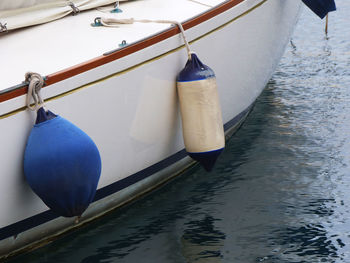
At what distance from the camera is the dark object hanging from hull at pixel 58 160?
13.5ft

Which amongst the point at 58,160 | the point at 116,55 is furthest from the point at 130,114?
the point at 58,160

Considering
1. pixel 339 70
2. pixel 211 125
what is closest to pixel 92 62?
pixel 211 125

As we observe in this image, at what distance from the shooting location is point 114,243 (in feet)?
15.6

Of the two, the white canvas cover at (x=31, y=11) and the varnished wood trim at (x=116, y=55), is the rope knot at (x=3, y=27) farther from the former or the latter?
the varnished wood trim at (x=116, y=55)

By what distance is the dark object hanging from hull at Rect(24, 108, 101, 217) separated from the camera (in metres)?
4.13

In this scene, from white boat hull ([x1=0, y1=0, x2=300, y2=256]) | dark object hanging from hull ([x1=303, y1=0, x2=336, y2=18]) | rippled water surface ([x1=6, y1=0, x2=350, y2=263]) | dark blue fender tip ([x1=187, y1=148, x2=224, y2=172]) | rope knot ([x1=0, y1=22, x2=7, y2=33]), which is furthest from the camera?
dark object hanging from hull ([x1=303, y1=0, x2=336, y2=18])

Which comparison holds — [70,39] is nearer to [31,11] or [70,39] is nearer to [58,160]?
[31,11]

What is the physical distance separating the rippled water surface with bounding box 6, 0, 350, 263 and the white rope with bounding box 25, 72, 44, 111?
1011 millimetres

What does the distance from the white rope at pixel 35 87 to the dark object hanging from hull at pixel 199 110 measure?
1183mm

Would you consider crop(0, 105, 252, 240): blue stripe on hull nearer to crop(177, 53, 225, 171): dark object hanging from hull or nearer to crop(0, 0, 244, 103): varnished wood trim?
crop(177, 53, 225, 171): dark object hanging from hull

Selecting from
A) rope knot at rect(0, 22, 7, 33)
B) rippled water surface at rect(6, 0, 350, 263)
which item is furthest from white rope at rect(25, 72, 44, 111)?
rippled water surface at rect(6, 0, 350, 263)

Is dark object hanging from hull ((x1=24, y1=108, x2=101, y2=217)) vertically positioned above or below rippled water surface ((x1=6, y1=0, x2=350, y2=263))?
above

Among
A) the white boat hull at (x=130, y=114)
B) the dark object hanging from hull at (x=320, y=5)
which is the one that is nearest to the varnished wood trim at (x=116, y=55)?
the white boat hull at (x=130, y=114)

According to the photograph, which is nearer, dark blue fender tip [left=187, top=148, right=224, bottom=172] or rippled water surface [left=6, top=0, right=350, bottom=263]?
rippled water surface [left=6, top=0, right=350, bottom=263]
